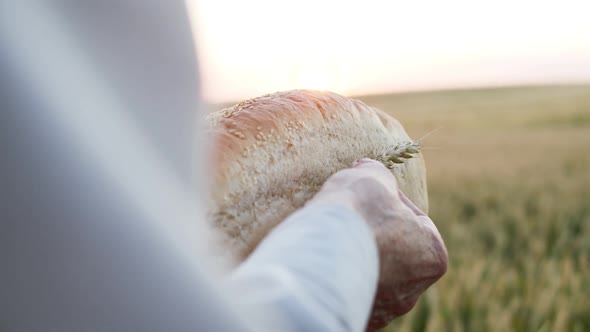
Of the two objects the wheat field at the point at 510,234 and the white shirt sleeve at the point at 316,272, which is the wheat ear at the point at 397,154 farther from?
the white shirt sleeve at the point at 316,272

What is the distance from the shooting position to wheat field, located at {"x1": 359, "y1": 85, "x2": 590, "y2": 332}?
2.60 meters

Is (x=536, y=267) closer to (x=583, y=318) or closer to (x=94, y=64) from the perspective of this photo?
(x=583, y=318)

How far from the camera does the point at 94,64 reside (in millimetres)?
328

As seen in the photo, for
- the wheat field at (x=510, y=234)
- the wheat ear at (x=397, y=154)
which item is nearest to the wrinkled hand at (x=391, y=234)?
the wheat ear at (x=397, y=154)

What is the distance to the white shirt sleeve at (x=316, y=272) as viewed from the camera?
0.37 m

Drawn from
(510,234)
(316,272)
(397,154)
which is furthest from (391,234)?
(510,234)

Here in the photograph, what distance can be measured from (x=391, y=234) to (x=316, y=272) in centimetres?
16

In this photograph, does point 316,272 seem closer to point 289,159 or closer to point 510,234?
point 289,159

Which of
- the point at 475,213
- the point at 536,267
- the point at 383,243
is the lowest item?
the point at 475,213

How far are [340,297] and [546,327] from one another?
2.38m

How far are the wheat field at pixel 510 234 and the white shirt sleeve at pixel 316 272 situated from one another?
17.0 inches

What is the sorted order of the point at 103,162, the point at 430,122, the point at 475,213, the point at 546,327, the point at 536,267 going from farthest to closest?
1. the point at 430,122
2. the point at 475,213
3. the point at 536,267
4. the point at 546,327
5. the point at 103,162

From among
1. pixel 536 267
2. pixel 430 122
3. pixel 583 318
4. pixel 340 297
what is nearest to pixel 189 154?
pixel 340 297

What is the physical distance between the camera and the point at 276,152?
70 cm
